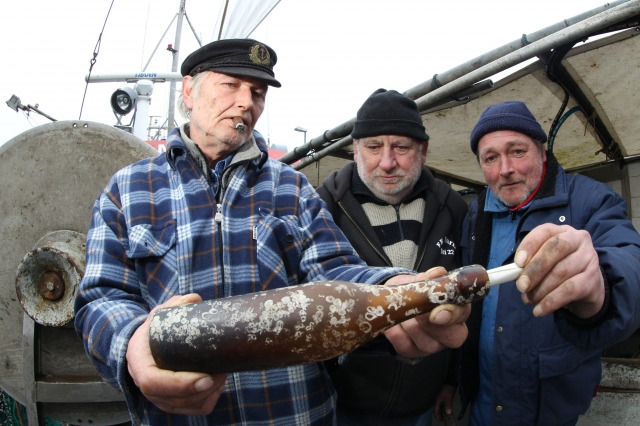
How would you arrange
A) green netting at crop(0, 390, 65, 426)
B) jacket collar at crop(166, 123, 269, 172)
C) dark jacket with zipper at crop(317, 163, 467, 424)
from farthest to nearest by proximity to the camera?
green netting at crop(0, 390, 65, 426)
dark jacket with zipper at crop(317, 163, 467, 424)
jacket collar at crop(166, 123, 269, 172)

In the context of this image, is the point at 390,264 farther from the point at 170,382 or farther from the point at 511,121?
the point at 170,382

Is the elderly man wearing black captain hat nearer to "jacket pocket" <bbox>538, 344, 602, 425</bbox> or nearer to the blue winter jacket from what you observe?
the blue winter jacket

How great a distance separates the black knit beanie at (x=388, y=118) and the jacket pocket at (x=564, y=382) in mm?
1256

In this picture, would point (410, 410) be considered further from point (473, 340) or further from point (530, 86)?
point (530, 86)

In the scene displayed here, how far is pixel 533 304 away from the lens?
1.72 m

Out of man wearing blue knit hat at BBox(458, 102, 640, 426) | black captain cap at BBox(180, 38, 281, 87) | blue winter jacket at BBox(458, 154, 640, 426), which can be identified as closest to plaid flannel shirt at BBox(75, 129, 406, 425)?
black captain cap at BBox(180, 38, 281, 87)

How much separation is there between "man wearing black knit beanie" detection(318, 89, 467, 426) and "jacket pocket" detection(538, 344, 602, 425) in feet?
1.51

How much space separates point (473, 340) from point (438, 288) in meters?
1.30

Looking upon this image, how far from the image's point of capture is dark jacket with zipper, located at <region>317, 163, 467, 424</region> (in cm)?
202

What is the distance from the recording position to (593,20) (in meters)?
2.16

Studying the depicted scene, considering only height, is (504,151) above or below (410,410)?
above

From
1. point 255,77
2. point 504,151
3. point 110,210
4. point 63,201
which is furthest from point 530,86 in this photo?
point 63,201

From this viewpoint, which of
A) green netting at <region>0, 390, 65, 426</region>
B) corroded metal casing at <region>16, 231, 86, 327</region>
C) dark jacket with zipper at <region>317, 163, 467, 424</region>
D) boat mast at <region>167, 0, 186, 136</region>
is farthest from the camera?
boat mast at <region>167, 0, 186, 136</region>

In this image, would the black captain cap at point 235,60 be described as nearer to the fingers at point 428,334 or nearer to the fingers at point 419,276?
the fingers at point 419,276
